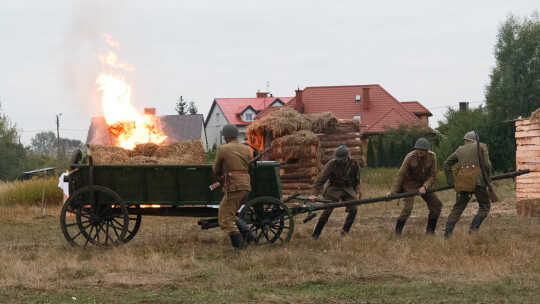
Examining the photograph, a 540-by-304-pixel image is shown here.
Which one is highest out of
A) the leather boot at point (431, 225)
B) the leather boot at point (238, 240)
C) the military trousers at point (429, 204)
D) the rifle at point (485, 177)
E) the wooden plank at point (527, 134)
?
the wooden plank at point (527, 134)

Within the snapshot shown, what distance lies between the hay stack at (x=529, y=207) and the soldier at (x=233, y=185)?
8.78 m

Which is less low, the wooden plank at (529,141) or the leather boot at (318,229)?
the wooden plank at (529,141)

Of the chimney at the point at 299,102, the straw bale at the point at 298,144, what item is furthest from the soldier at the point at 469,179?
the chimney at the point at 299,102

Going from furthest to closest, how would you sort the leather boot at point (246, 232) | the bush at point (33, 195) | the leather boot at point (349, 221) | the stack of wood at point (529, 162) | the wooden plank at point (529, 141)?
the bush at point (33, 195), the stack of wood at point (529, 162), the wooden plank at point (529, 141), the leather boot at point (349, 221), the leather boot at point (246, 232)

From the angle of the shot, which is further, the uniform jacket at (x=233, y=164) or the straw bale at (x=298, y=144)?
the straw bale at (x=298, y=144)

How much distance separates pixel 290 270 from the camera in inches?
405

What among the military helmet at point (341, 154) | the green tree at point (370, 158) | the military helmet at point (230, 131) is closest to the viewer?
the military helmet at point (230, 131)

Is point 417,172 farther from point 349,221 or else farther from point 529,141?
point 529,141

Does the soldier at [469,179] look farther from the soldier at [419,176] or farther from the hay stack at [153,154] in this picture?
the hay stack at [153,154]

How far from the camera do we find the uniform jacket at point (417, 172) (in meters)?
14.2

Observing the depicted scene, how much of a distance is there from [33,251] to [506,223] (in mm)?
9023

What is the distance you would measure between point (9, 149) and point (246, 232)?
65.2m

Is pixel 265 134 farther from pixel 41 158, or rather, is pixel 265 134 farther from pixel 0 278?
pixel 41 158

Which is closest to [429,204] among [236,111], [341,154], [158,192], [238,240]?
[341,154]
